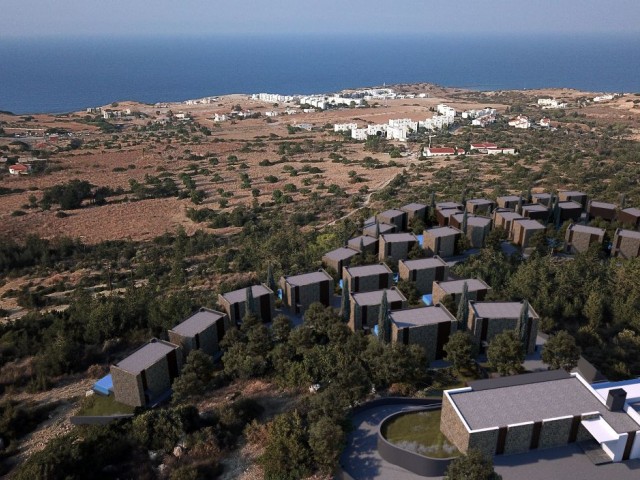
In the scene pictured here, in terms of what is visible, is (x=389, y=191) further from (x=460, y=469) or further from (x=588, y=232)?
(x=460, y=469)

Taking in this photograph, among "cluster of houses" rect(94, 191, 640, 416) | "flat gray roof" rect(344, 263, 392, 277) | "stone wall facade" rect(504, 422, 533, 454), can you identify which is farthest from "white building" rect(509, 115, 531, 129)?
"stone wall facade" rect(504, 422, 533, 454)

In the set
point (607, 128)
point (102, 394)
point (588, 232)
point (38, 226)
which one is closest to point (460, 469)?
point (102, 394)

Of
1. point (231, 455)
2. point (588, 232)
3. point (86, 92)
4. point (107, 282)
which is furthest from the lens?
point (86, 92)

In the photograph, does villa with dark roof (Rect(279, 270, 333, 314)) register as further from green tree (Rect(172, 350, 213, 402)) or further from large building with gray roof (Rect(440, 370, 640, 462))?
large building with gray roof (Rect(440, 370, 640, 462))

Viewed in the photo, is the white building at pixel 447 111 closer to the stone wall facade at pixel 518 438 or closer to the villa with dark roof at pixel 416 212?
the villa with dark roof at pixel 416 212

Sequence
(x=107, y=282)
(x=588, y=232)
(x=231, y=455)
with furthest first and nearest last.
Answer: (x=107, y=282) → (x=588, y=232) → (x=231, y=455)

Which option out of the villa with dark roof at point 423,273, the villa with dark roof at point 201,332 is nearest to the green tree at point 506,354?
the villa with dark roof at point 423,273

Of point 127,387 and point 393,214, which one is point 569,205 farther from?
point 127,387
